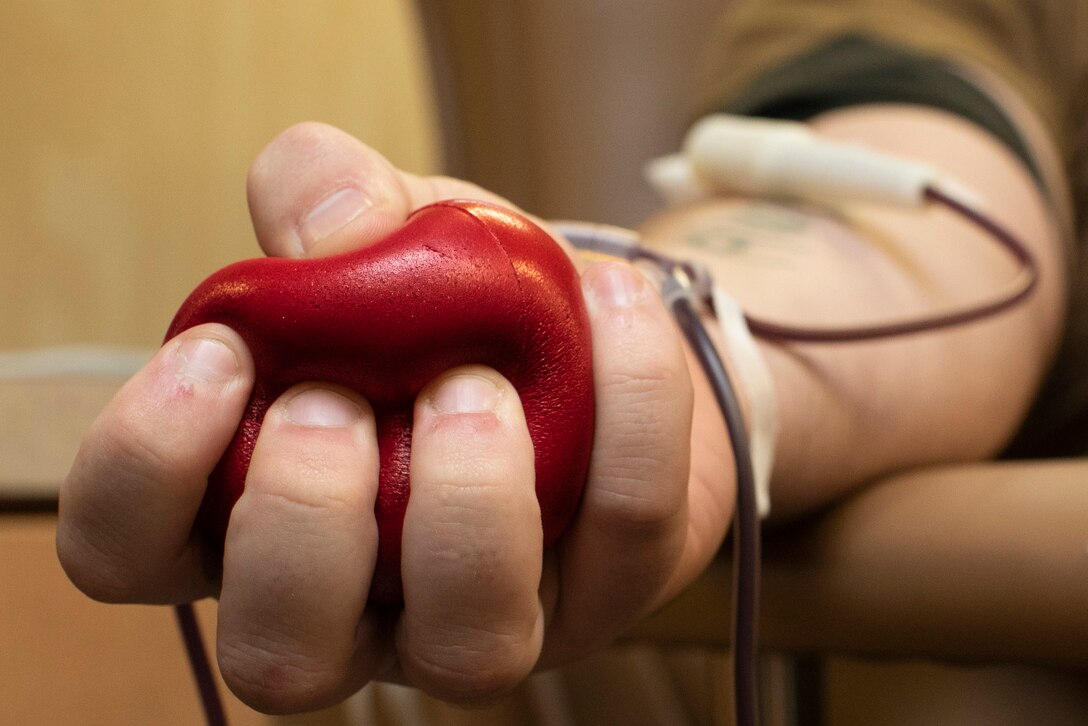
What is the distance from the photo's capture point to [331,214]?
0.90 feet

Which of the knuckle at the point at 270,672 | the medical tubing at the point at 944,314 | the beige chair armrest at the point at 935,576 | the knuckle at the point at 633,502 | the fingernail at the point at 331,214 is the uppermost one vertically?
the fingernail at the point at 331,214

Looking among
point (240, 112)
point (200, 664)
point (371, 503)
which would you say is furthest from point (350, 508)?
point (240, 112)

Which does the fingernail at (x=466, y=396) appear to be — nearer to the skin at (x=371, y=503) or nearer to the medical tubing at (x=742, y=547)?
the skin at (x=371, y=503)

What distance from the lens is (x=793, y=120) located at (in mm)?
739

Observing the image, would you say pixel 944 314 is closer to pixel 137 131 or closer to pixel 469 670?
pixel 469 670

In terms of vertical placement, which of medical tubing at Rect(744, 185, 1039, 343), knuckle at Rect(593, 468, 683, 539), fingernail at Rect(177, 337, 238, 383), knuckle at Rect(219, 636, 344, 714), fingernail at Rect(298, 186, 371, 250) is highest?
fingernail at Rect(298, 186, 371, 250)

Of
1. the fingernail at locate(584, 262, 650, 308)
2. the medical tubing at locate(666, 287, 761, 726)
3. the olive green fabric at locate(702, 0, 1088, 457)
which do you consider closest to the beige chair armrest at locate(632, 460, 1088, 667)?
the medical tubing at locate(666, 287, 761, 726)

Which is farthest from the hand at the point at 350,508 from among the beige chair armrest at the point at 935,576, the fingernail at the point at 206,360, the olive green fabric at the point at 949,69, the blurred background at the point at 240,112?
the olive green fabric at the point at 949,69

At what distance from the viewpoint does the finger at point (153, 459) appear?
22cm

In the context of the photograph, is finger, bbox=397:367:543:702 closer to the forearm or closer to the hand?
the hand

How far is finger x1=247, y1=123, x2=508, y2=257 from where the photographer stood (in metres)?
0.27

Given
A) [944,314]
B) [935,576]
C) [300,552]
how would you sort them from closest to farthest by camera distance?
[300,552]
[935,576]
[944,314]

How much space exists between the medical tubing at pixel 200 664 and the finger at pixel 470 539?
0.28 ft

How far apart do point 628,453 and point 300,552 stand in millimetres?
87
